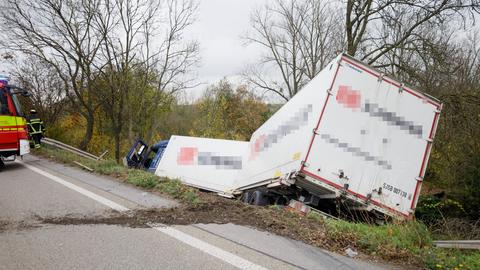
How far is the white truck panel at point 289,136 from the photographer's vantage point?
7418 mm

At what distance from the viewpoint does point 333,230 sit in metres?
5.24

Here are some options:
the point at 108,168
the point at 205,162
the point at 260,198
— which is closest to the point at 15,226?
the point at 108,168

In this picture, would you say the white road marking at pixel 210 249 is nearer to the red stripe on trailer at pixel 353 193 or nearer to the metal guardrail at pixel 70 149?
the red stripe on trailer at pixel 353 193

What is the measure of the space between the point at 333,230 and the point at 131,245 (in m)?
2.68

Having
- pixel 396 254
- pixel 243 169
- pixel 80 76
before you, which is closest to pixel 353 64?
pixel 396 254

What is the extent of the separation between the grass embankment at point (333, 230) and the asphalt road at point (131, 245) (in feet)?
1.29

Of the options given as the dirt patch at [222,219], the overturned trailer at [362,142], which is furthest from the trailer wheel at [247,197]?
the dirt patch at [222,219]

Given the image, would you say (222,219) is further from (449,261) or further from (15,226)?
(449,261)

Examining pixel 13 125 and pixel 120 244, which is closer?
pixel 120 244

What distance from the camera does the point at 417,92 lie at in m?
7.52

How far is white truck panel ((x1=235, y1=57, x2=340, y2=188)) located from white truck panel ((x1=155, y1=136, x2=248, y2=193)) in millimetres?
775

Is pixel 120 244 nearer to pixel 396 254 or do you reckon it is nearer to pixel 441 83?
pixel 396 254

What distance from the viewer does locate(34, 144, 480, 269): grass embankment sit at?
4531 millimetres

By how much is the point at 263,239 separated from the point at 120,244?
5.69 ft
